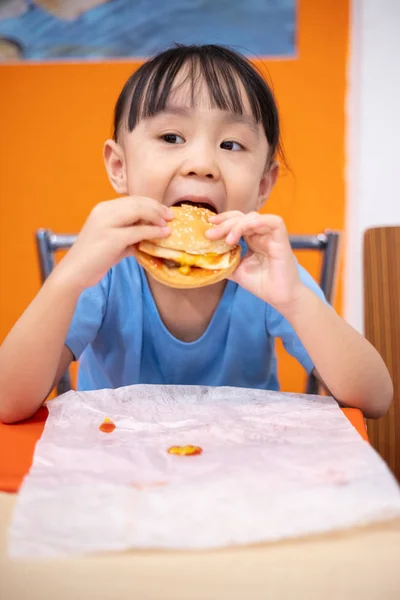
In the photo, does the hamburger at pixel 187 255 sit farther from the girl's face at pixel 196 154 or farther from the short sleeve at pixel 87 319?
the short sleeve at pixel 87 319

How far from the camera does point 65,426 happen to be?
0.77 m

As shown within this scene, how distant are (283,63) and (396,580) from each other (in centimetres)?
296

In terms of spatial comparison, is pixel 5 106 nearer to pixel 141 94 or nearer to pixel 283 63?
pixel 283 63

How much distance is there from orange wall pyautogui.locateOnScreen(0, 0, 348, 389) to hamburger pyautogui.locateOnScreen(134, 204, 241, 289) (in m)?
2.15

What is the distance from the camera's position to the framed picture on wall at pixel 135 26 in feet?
9.81

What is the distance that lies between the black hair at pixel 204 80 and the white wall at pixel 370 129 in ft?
6.40

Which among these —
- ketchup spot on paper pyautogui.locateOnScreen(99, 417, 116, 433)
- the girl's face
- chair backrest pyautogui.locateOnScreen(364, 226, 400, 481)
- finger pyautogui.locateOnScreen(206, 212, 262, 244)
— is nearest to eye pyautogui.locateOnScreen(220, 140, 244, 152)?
the girl's face

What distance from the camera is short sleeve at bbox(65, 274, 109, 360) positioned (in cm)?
115

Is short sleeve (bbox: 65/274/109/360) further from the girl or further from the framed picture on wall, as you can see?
the framed picture on wall

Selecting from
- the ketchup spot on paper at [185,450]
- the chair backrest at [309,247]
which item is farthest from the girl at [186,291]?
the ketchup spot on paper at [185,450]

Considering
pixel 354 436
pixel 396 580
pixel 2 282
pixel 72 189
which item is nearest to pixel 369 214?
pixel 72 189

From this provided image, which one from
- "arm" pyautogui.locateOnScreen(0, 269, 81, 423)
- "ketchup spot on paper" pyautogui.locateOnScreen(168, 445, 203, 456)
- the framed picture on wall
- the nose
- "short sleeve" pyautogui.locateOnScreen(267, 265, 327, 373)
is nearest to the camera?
"ketchup spot on paper" pyautogui.locateOnScreen(168, 445, 203, 456)

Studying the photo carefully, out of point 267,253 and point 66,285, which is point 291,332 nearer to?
point 267,253

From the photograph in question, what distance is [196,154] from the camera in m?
1.09
